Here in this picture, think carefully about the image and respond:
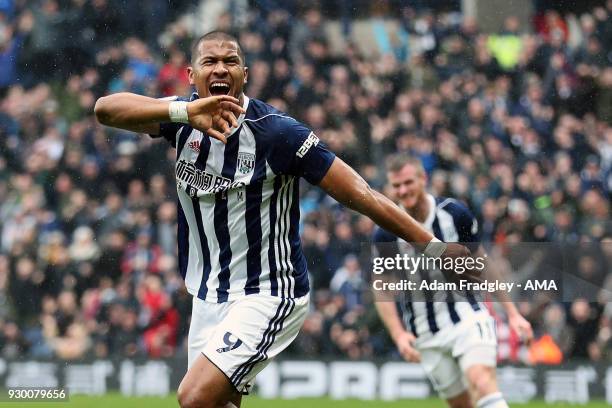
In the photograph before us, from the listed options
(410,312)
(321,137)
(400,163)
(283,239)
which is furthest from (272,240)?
(321,137)

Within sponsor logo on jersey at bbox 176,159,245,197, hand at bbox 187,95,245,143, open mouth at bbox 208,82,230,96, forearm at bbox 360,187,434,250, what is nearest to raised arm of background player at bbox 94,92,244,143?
hand at bbox 187,95,245,143

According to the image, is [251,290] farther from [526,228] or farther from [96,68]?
[96,68]

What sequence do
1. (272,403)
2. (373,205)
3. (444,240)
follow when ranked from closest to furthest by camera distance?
(373,205)
(444,240)
(272,403)

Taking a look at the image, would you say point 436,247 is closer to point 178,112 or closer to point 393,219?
point 393,219

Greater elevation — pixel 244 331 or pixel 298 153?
pixel 298 153

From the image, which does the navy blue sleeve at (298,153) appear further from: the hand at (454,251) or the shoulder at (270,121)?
the hand at (454,251)

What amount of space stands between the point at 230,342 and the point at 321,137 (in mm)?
8858

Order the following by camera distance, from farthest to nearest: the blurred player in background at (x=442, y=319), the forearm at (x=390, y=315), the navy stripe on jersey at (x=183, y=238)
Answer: the forearm at (x=390, y=315) → the blurred player in background at (x=442, y=319) → the navy stripe on jersey at (x=183, y=238)

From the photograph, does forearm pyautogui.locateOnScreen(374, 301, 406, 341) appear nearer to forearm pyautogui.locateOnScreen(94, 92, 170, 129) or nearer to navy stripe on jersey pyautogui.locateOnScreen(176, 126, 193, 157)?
navy stripe on jersey pyautogui.locateOnScreen(176, 126, 193, 157)

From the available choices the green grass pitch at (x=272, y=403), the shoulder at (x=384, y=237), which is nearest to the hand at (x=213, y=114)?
the shoulder at (x=384, y=237)

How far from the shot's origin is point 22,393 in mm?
11883

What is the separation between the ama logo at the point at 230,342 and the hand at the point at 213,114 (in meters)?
0.92

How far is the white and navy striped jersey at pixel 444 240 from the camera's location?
761 centimetres

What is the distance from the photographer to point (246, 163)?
5590mm
